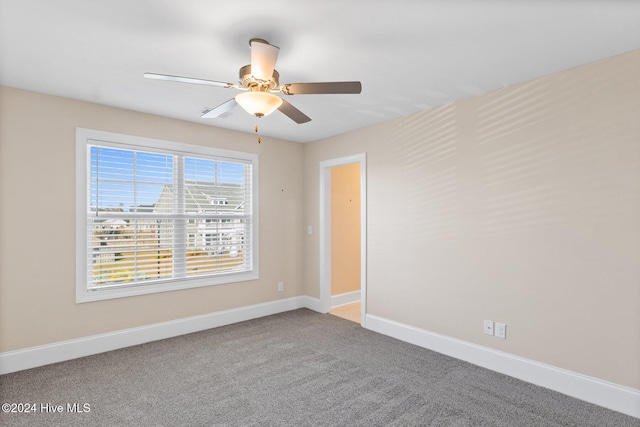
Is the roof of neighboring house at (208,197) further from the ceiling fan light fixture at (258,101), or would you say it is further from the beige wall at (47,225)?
the ceiling fan light fixture at (258,101)

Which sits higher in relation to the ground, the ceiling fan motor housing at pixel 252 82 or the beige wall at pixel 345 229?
the ceiling fan motor housing at pixel 252 82

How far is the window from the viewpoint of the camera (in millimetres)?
3348

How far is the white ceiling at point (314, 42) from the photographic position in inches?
72.0

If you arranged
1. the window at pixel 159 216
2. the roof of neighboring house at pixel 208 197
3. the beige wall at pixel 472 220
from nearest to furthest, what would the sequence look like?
the beige wall at pixel 472 220 → the window at pixel 159 216 → the roof of neighboring house at pixel 208 197

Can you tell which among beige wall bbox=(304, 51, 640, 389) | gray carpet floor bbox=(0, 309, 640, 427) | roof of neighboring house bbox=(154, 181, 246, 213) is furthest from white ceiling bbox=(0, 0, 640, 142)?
gray carpet floor bbox=(0, 309, 640, 427)

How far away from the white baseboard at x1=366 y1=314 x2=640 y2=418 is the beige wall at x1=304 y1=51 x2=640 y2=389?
0.06m

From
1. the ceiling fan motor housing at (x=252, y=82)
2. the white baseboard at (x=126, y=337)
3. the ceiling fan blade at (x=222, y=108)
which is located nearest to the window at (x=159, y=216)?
the white baseboard at (x=126, y=337)

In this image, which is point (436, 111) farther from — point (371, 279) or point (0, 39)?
point (0, 39)

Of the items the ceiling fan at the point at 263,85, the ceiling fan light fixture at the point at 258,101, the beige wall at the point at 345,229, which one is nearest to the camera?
the ceiling fan at the point at 263,85

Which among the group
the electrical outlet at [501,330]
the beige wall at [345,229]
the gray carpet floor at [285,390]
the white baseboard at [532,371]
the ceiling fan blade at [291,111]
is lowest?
the gray carpet floor at [285,390]

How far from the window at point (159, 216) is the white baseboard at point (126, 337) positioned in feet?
1.28

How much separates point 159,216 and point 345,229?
2.57 m

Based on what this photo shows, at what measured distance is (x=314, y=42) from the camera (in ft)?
7.13

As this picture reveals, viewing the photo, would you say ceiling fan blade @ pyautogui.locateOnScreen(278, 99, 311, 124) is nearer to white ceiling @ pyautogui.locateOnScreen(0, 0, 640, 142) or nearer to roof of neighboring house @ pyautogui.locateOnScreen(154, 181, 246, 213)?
white ceiling @ pyautogui.locateOnScreen(0, 0, 640, 142)
